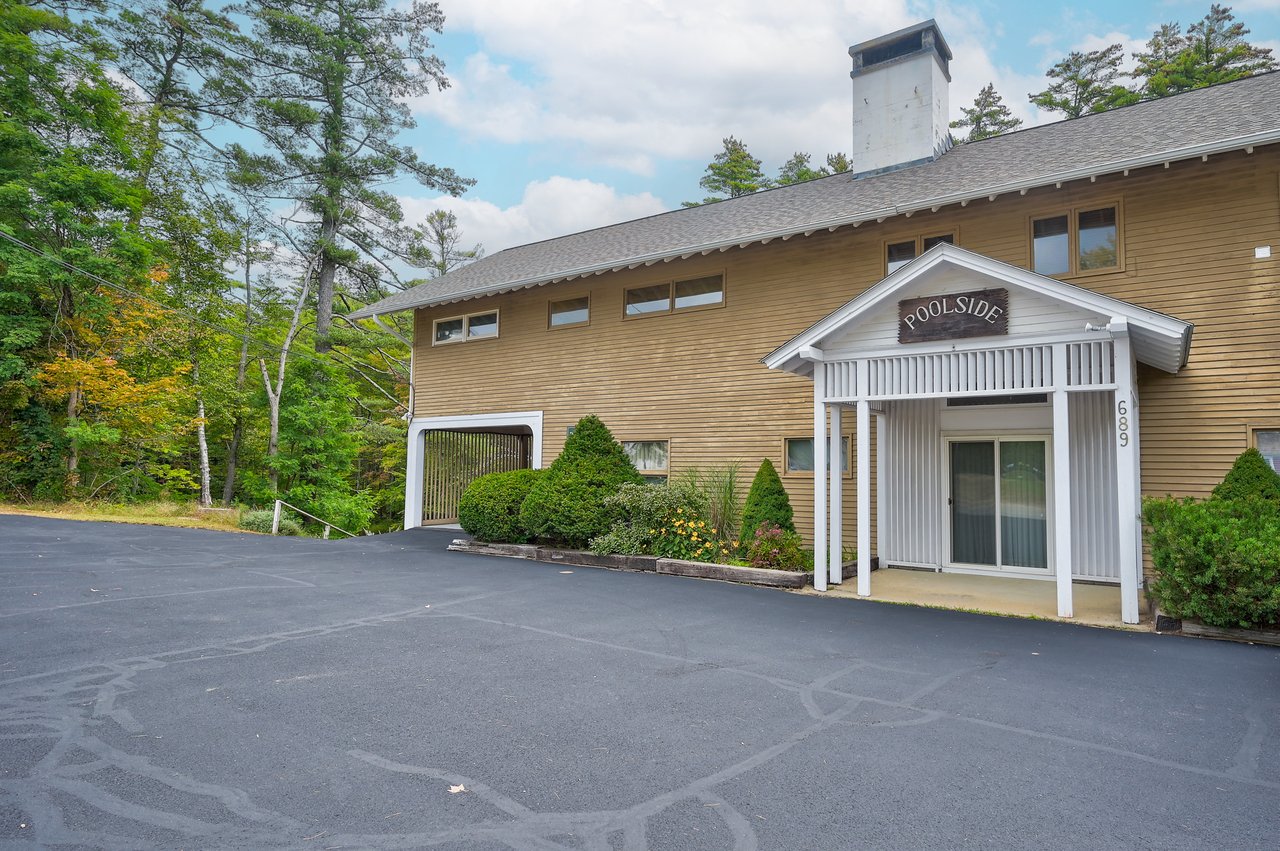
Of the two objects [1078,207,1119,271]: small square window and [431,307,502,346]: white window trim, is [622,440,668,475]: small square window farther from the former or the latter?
[1078,207,1119,271]: small square window

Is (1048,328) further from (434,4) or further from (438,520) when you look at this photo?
(434,4)

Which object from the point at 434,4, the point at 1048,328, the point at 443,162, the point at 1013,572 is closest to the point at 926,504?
the point at 1013,572

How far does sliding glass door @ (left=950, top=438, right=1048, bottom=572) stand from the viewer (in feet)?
31.9

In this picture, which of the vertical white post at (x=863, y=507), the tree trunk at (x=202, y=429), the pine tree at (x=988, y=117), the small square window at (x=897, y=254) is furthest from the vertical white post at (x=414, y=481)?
the pine tree at (x=988, y=117)

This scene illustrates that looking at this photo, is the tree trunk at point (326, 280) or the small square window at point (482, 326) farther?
the tree trunk at point (326, 280)

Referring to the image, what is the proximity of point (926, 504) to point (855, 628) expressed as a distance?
4582 millimetres

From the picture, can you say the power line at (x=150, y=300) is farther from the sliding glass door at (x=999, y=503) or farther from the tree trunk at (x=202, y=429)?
the sliding glass door at (x=999, y=503)

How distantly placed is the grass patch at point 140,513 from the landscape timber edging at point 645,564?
23.8ft

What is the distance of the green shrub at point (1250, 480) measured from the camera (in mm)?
7176

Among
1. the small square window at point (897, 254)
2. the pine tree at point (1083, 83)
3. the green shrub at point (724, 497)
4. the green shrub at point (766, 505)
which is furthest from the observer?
the pine tree at point (1083, 83)

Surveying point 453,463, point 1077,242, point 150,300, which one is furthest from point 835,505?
point 150,300

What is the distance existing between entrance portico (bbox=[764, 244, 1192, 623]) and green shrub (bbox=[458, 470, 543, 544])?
5613mm

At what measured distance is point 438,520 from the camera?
57.0 ft

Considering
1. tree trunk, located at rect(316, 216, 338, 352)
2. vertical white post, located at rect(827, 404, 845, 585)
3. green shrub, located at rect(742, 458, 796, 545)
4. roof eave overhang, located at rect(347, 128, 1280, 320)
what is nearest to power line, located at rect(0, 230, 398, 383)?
tree trunk, located at rect(316, 216, 338, 352)
